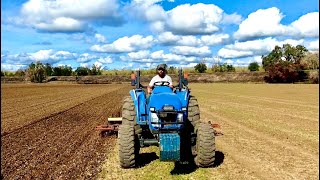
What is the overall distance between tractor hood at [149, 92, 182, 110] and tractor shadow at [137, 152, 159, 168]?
1.48 metres

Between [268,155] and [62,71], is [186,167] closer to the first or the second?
[268,155]

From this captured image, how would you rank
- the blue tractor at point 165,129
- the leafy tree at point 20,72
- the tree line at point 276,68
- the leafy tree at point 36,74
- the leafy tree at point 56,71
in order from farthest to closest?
the leafy tree at point 56,71 → the leafy tree at point 20,72 → the leafy tree at point 36,74 → the tree line at point 276,68 → the blue tractor at point 165,129

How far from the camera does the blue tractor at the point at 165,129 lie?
7105 millimetres

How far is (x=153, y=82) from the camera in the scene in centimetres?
871

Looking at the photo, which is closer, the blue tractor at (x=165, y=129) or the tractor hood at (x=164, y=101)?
the blue tractor at (x=165, y=129)

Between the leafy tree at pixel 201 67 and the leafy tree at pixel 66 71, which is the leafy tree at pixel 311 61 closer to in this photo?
the leafy tree at pixel 201 67

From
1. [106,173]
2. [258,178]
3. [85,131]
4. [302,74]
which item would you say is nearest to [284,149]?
[258,178]

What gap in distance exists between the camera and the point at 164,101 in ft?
23.7

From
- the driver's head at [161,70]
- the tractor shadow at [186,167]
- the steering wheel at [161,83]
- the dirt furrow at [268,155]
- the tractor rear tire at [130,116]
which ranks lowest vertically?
the dirt furrow at [268,155]

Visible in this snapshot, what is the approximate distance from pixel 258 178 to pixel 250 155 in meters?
1.91

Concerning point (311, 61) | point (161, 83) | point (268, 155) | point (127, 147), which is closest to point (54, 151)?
point (127, 147)

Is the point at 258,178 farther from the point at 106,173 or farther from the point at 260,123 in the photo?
the point at 260,123

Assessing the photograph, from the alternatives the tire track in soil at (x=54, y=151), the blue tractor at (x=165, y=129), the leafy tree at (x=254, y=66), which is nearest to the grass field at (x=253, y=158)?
the blue tractor at (x=165, y=129)

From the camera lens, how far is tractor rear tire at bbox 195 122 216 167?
7.43 meters
